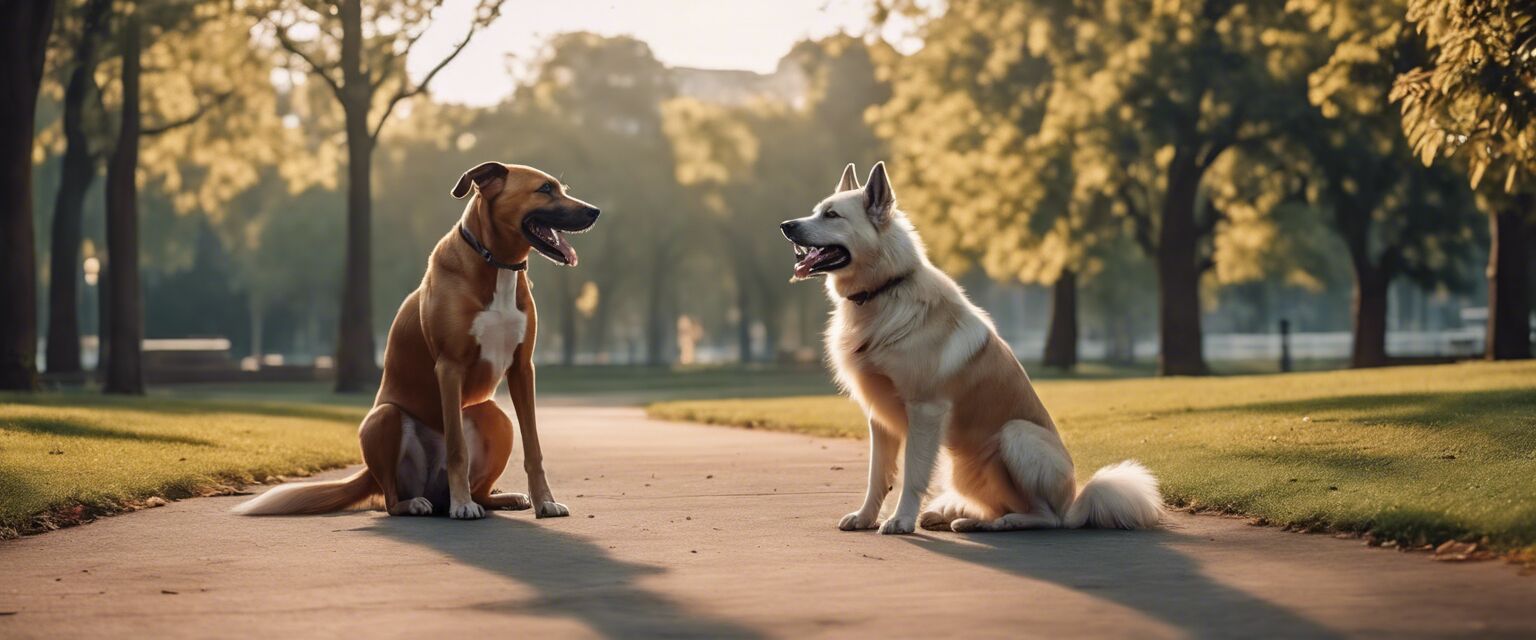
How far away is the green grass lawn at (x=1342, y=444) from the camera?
9141 millimetres

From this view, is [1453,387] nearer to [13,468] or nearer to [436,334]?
[436,334]

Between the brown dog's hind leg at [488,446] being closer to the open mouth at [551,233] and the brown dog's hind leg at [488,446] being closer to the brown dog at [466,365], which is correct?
the brown dog at [466,365]

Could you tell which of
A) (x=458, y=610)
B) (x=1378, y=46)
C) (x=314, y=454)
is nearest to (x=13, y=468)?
(x=314, y=454)

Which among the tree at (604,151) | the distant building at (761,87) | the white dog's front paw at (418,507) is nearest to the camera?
the white dog's front paw at (418,507)

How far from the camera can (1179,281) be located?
37344 millimetres

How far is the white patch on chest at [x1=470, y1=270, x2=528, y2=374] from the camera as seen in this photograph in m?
10.1

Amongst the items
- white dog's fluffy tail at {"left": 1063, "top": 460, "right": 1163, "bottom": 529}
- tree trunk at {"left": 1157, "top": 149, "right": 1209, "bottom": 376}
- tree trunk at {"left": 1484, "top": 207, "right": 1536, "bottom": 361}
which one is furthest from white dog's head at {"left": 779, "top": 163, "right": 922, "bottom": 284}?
tree trunk at {"left": 1157, "top": 149, "right": 1209, "bottom": 376}

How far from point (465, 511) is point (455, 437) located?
0.54m

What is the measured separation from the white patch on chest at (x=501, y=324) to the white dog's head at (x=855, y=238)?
1.78 metres

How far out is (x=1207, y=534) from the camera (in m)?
9.41

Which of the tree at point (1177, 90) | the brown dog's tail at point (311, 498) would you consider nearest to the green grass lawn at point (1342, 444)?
the brown dog's tail at point (311, 498)

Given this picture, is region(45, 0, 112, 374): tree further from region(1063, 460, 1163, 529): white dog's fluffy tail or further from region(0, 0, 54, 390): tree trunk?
region(1063, 460, 1163, 529): white dog's fluffy tail

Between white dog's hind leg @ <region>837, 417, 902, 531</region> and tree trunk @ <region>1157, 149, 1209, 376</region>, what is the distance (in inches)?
1110

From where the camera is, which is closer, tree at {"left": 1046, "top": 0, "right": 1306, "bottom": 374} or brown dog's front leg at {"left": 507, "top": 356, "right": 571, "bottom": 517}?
brown dog's front leg at {"left": 507, "top": 356, "right": 571, "bottom": 517}
